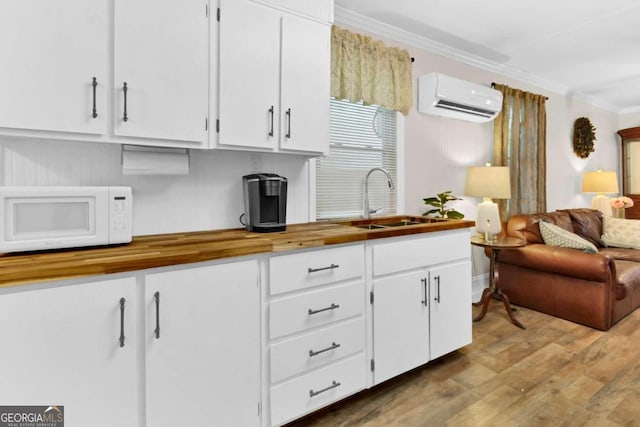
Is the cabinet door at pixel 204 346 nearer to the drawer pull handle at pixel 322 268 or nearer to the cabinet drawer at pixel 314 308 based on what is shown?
the cabinet drawer at pixel 314 308

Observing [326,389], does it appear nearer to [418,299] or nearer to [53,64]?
[418,299]

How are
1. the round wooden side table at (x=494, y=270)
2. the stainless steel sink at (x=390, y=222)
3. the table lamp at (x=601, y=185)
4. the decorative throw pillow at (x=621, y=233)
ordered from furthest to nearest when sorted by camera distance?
the table lamp at (x=601, y=185), the decorative throw pillow at (x=621, y=233), the round wooden side table at (x=494, y=270), the stainless steel sink at (x=390, y=222)

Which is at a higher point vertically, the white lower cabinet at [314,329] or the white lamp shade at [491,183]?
the white lamp shade at [491,183]

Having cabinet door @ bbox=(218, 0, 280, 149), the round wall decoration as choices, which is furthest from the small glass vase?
cabinet door @ bbox=(218, 0, 280, 149)

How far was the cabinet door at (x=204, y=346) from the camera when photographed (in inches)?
54.4

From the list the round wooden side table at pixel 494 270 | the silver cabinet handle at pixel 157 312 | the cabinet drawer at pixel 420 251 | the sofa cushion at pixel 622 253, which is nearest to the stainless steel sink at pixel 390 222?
the cabinet drawer at pixel 420 251

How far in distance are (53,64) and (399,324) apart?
2.08m

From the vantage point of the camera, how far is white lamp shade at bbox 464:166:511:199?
10.9 feet

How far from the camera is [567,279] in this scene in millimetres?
3146

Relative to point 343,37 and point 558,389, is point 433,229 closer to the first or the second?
point 558,389

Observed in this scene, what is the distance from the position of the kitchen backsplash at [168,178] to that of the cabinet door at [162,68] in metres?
0.36

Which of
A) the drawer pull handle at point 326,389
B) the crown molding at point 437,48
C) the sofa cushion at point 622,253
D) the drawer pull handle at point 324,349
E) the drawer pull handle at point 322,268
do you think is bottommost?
the drawer pull handle at point 326,389

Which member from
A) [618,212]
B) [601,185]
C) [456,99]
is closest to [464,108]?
[456,99]

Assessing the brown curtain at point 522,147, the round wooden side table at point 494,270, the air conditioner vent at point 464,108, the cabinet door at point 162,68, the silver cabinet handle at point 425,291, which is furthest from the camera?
the brown curtain at point 522,147
